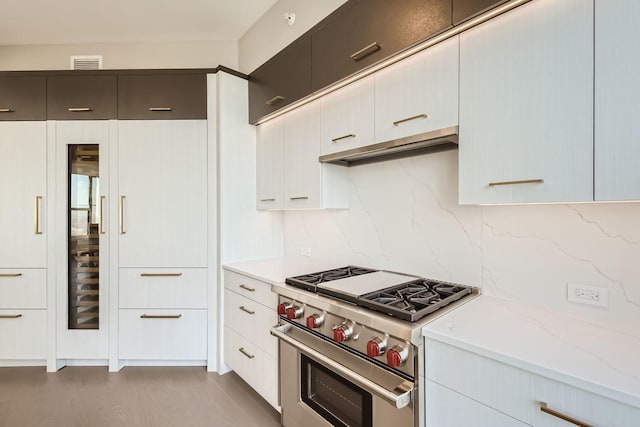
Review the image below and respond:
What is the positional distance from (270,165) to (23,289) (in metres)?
2.33

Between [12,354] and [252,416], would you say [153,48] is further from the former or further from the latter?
[252,416]

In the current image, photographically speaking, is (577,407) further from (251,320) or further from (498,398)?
(251,320)

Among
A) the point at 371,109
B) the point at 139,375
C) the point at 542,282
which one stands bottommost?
the point at 139,375

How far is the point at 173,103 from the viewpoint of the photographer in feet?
8.72

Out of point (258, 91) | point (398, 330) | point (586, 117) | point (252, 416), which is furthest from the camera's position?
point (258, 91)

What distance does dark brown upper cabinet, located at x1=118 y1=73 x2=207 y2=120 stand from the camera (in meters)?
2.65

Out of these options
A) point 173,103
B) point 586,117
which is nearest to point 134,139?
point 173,103

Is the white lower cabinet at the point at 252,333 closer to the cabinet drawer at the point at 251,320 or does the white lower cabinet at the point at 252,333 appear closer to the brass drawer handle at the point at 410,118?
the cabinet drawer at the point at 251,320

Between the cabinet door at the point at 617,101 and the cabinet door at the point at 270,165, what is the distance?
186cm

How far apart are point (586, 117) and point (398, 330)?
3.14ft

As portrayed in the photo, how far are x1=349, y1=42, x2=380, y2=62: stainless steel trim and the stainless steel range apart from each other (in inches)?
46.7

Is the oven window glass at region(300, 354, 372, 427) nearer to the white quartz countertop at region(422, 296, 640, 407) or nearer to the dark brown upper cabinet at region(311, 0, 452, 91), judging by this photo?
the white quartz countertop at region(422, 296, 640, 407)

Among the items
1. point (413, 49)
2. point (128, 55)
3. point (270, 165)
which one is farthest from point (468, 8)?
point (128, 55)

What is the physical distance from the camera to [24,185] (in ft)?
8.74
